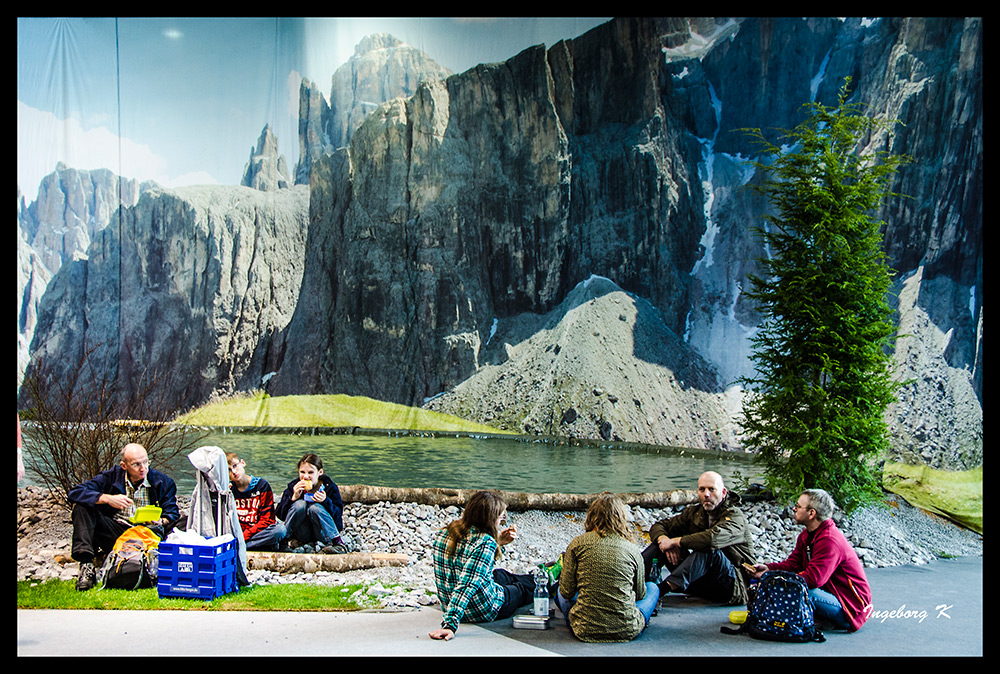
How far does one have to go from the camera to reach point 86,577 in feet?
17.1

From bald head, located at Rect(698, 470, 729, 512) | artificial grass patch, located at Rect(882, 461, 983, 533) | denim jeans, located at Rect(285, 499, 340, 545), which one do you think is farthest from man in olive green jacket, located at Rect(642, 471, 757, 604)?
artificial grass patch, located at Rect(882, 461, 983, 533)

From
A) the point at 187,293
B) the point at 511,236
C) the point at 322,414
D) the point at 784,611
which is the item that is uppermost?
the point at 511,236

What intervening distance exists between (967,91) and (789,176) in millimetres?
7198

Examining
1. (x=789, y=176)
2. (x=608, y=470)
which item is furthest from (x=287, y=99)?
(x=789, y=176)

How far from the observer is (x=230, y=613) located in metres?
4.77

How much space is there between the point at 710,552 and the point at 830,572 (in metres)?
0.98

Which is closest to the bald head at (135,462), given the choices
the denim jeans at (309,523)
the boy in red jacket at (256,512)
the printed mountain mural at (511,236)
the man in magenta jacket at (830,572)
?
the boy in red jacket at (256,512)

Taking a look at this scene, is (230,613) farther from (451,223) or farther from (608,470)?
(451,223)

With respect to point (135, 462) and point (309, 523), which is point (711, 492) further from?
point (135, 462)

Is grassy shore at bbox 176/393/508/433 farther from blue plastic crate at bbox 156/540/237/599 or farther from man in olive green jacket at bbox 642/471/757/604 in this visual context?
blue plastic crate at bbox 156/540/237/599

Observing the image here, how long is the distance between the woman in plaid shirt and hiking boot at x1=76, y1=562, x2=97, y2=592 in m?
2.70

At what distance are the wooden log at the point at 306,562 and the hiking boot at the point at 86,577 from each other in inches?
44.6

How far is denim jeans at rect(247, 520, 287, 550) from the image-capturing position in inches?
243

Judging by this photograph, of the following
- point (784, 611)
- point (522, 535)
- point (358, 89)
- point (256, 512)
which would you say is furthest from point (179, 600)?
point (358, 89)
